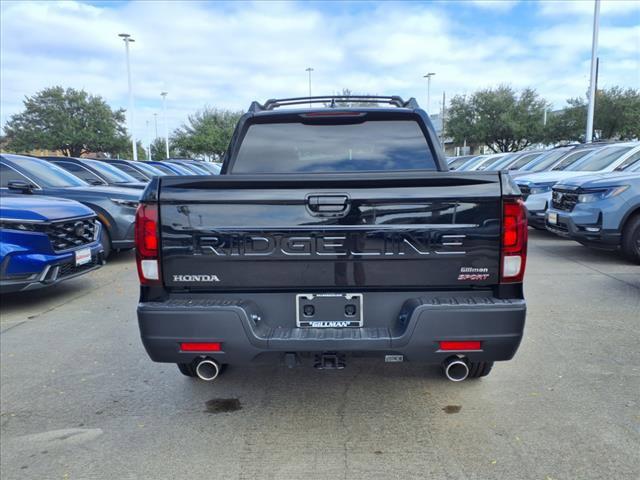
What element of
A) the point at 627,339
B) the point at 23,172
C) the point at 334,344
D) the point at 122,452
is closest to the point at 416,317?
the point at 334,344

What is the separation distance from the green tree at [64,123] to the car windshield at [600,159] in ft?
150

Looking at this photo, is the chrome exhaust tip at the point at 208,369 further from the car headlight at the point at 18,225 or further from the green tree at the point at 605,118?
the green tree at the point at 605,118

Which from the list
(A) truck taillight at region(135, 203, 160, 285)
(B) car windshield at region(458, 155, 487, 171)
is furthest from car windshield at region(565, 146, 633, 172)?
(A) truck taillight at region(135, 203, 160, 285)

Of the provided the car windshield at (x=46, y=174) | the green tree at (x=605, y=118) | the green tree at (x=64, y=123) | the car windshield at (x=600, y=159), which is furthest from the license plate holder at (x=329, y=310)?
the green tree at (x=64, y=123)

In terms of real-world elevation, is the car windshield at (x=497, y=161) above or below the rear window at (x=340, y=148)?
above

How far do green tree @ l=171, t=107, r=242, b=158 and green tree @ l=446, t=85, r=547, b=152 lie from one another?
73.4ft

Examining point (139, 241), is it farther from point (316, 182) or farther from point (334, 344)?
point (334, 344)

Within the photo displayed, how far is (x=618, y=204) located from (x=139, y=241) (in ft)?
22.9

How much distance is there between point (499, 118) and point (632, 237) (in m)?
35.8

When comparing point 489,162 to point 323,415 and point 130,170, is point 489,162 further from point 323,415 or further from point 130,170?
point 323,415

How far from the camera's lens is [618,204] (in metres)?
7.12

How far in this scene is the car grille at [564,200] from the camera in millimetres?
7676

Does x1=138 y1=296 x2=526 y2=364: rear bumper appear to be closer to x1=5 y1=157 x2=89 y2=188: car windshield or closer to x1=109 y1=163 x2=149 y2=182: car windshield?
x1=5 y1=157 x2=89 y2=188: car windshield

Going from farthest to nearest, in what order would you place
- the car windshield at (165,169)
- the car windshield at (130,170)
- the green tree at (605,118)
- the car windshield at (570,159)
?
the green tree at (605,118) → the car windshield at (165,169) → the car windshield at (130,170) → the car windshield at (570,159)
